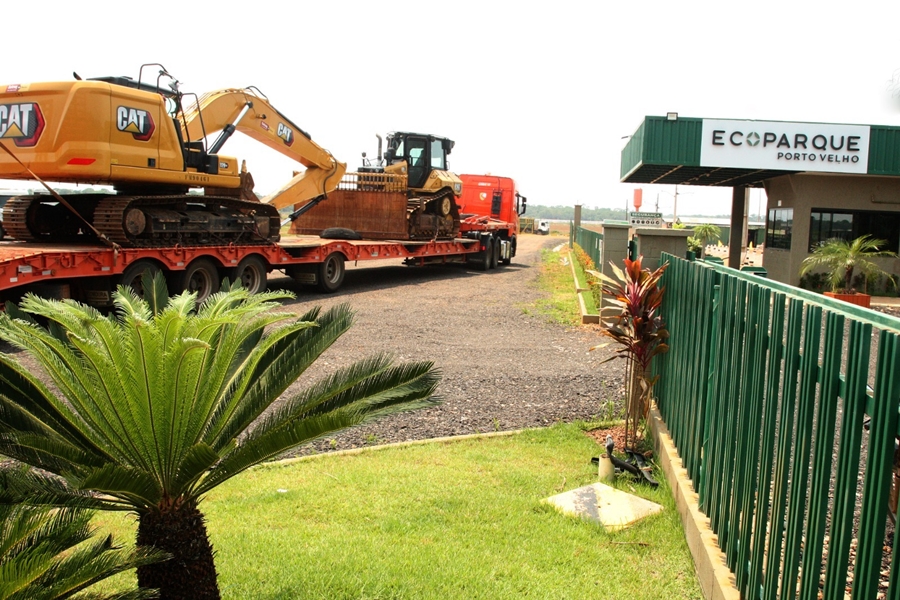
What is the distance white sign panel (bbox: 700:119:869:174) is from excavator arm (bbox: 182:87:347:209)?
8.80m

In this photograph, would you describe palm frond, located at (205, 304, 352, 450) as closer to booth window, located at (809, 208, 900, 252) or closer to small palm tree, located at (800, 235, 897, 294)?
small palm tree, located at (800, 235, 897, 294)

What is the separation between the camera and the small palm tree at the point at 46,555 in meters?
2.68

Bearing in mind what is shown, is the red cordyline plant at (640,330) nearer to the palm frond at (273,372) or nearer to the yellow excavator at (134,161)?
the palm frond at (273,372)

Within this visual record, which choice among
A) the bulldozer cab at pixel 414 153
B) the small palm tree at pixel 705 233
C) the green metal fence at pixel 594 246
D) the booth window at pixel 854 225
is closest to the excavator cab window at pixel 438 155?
the bulldozer cab at pixel 414 153

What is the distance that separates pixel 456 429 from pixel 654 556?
3066mm

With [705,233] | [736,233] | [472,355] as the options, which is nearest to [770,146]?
[736,233]

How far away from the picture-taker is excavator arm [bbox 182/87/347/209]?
14.8 metres

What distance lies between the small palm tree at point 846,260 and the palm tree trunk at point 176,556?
55.7 feet

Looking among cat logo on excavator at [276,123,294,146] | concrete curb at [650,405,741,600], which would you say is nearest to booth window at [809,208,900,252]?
cat logo on excavator at [276,123,294,146]

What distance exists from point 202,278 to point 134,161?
8.78 ft

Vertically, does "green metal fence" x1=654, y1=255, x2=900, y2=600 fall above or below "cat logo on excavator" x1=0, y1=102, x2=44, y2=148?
below

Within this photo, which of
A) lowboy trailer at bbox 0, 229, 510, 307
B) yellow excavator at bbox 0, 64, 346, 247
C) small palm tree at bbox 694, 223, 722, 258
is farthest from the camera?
small palm tree at bbox 694, 223, 722, 258

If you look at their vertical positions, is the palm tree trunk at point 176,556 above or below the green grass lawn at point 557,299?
above

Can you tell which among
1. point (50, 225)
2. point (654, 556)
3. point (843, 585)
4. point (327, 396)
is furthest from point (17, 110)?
point (843, 585)
